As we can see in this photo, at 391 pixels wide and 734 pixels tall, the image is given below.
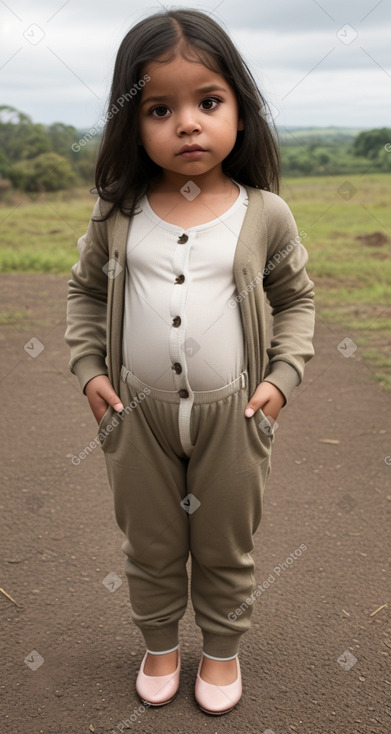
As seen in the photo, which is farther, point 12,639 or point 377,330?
point 377,330

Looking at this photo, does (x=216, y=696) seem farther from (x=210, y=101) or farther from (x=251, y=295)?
(x=210, y=101)

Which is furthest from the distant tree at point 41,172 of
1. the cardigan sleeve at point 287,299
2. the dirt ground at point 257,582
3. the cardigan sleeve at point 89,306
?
the cardigan sleeve at point 287,299

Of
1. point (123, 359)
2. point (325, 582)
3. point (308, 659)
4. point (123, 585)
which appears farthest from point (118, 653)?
point (123, 359)

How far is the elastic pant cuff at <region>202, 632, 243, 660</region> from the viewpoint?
207 cm

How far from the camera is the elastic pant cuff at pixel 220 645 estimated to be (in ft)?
6.79

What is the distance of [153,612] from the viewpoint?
205cm

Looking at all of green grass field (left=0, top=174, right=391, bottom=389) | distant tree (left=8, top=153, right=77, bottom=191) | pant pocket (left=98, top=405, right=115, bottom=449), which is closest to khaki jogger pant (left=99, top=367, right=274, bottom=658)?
pant pocket (left=98, top=405, right=115, bottom=449)

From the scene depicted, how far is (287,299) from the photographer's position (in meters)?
2.01

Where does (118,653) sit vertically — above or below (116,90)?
below

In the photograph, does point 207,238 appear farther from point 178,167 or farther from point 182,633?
point 182,633

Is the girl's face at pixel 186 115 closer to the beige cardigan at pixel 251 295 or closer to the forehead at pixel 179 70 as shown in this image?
the forehead at pixel 179 70

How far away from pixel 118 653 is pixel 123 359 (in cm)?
87

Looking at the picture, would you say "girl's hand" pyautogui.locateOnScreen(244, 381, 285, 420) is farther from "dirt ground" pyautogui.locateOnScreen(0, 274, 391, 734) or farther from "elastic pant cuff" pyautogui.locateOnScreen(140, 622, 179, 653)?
"dirt ground" pyautogui.locateOnScreen(0, 274, 391, 734)

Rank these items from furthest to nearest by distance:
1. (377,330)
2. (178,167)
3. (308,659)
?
(377,330)
(308,659)
(178,167)
